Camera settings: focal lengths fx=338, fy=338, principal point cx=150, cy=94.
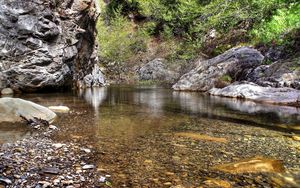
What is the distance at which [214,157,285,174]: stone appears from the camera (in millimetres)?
5812

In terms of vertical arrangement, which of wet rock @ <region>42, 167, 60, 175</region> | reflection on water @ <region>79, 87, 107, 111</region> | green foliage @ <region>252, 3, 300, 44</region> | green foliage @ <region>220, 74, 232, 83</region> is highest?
green foliage @ <region>252, 3, 300, 44</region>

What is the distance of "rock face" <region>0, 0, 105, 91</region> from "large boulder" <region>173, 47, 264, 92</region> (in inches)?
409

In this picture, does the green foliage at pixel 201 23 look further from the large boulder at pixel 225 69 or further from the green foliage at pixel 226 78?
the green foliage at pixel 226 78

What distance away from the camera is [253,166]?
599 cm

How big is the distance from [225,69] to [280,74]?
21.4ft

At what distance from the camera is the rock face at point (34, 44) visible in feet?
72.2

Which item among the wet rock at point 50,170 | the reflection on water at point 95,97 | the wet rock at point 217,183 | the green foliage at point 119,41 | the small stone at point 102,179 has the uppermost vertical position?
the green foliage at point 119,41

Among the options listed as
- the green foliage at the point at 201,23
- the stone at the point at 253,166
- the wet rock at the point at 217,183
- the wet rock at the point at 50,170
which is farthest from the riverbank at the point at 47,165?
the green foliage at the point at 201,23

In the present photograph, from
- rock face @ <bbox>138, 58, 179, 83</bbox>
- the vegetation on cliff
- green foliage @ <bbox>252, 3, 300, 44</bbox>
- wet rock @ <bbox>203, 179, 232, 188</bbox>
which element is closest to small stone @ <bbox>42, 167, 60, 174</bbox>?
wet rock @ <bbox>203, 179, 232, 188</bbox>

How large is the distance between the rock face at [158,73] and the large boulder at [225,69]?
13.8 m

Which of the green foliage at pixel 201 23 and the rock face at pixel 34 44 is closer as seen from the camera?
the green foliage at pixel 201 23

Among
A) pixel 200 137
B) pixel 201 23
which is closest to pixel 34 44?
pixel 201 23

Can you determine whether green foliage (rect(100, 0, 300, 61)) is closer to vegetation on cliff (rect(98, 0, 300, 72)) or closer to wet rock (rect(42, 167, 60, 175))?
vegetation on cliff (rect(98, 0, 300, 72))

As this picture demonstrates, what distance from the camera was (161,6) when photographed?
165 ft
